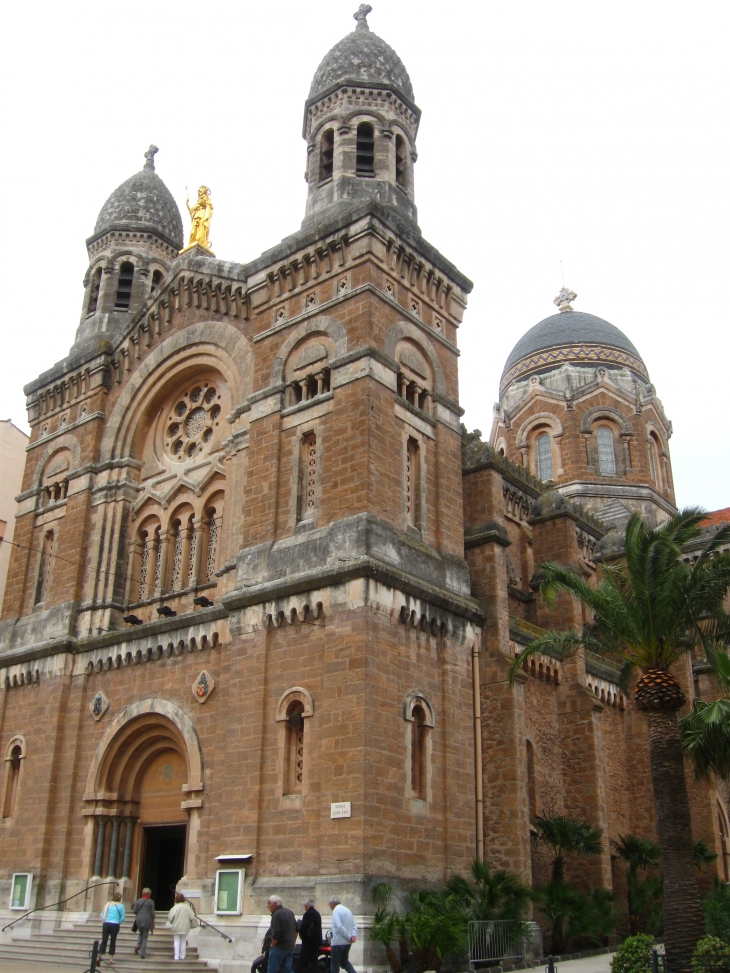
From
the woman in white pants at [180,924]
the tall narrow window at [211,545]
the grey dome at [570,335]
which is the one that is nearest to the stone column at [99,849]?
the woman in white pants at [180,924]

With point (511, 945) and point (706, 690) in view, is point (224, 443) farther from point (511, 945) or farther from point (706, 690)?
point (706, 690)

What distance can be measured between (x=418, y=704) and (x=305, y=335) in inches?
351

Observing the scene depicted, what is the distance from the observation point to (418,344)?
23.4m

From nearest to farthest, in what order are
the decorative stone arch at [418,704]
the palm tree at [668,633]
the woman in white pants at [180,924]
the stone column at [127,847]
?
the palm tree at [668,633] < the woman in white pants at [180,924] < the decorative stone arch at [418,704] < the stone column at [127,847]

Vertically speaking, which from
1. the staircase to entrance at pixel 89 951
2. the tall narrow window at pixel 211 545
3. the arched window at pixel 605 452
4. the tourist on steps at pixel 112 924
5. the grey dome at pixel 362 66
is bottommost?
the staircase to entrance at pixel 89 951

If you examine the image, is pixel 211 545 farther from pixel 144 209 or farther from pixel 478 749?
pixel 144 209

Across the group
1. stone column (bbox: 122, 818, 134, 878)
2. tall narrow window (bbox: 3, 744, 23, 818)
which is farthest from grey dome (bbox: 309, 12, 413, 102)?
stone column (bbox: 122, 818, 134, 878)

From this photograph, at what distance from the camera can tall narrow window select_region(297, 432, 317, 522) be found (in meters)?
21.3

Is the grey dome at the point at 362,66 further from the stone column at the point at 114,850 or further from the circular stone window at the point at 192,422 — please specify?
the stone column at the point at 114,850

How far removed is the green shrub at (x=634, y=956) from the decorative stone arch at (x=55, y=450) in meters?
19.8

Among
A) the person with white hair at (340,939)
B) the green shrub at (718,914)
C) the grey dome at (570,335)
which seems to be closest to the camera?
the person with white hair at (340,939)

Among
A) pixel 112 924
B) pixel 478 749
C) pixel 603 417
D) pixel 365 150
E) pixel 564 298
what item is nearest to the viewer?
pixel 112 924

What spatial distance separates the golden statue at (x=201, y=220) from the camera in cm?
2872

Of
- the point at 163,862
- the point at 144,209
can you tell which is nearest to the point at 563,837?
the point at 163,862
